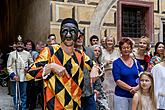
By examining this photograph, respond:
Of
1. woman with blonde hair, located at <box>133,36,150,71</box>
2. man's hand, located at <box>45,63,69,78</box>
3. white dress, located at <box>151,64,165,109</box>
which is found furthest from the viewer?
woman with blonde hair, located at <box>133,36,150,71</box>

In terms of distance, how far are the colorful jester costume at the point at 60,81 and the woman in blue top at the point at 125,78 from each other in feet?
5.13

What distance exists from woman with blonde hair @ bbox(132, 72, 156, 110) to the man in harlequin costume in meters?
1.34

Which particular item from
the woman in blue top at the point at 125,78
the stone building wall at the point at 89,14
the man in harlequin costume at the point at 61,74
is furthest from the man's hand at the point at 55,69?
the stone building wall at the point at 89,14

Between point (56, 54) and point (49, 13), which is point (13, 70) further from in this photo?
point (56, 54)

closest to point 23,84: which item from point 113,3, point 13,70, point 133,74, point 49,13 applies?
point 13,70

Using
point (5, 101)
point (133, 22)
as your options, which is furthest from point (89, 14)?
point (5, 101)

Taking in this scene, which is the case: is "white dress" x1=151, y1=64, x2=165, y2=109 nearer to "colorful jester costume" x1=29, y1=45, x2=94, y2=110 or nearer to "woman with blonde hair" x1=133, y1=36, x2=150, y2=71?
"woman with blonde hair" x1=133, y1=36, x2=150, y2=71

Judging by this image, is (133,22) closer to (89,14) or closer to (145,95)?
(89,14)

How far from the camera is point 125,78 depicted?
527 centimetres

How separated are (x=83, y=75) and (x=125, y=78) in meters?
1.54

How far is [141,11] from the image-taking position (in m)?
11.1

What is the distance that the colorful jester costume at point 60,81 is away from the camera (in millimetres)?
3645

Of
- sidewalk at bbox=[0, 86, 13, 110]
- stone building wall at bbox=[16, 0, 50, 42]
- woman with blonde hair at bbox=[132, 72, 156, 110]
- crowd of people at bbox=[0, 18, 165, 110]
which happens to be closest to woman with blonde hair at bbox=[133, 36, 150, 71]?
crowd of people at bbox=[0, 18, 165, 110]

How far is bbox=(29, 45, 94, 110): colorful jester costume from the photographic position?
12.0 feet
